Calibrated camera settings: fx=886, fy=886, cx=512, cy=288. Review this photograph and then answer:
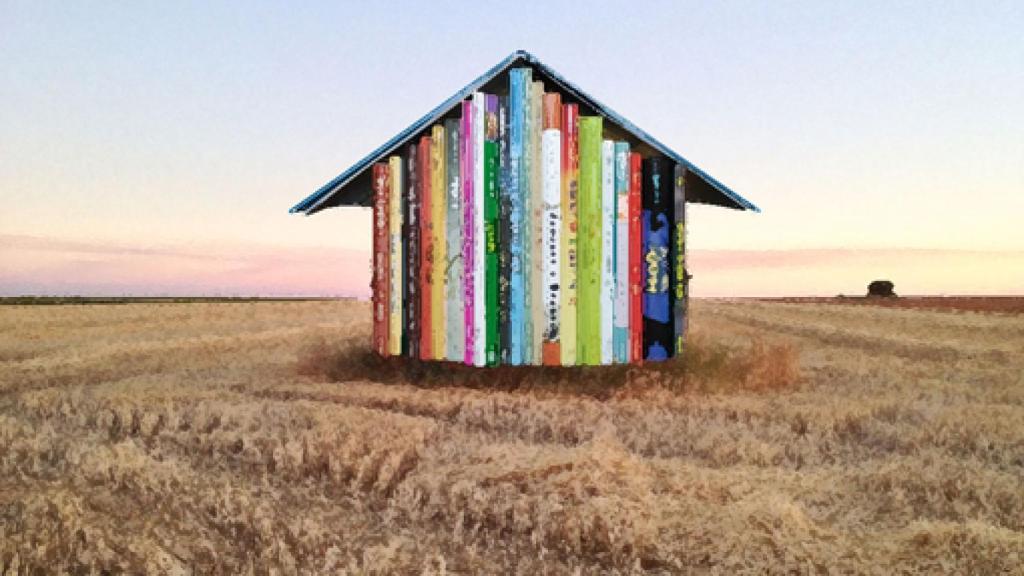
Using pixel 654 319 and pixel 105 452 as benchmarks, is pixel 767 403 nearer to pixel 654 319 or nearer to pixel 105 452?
pixel 654 319

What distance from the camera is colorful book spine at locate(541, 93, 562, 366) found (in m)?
6.96

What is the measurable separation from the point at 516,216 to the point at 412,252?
999mm

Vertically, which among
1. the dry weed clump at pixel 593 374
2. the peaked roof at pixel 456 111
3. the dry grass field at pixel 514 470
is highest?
the peaked roof at pixel 456 111

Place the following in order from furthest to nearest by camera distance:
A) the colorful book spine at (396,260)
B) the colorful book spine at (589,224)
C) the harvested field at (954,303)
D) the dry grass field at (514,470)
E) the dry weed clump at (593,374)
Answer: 1. the harvested field at (954,303)
2. the colorful book spine at (396,260)
3. the colorful book spine at (589,224)
4. the dry weed clump at (593,374)
5. the dry grass field at (514,470)

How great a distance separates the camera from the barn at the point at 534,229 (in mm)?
6977

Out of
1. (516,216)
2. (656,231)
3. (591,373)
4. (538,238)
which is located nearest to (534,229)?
(538,238)

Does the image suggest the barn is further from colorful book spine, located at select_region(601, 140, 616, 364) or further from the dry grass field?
the dry grass field

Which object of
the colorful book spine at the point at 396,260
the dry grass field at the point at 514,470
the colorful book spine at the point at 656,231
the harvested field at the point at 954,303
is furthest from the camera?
the harvested field at the point at 954,303

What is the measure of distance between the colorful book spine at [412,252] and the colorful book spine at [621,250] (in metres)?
1.62

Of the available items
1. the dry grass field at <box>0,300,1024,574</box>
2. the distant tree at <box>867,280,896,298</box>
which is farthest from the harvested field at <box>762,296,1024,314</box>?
the dry grass field at <box>0,300,1024,574</box>

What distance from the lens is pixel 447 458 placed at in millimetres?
4145

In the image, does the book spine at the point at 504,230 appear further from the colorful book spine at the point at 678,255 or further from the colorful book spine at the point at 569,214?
the colorful book spine at the point at 678,255

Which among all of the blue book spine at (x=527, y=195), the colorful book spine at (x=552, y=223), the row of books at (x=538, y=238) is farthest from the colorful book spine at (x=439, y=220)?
the colorful book spine at (x=552, y=223)

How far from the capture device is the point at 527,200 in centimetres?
696
